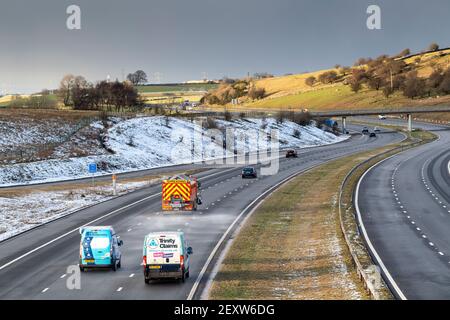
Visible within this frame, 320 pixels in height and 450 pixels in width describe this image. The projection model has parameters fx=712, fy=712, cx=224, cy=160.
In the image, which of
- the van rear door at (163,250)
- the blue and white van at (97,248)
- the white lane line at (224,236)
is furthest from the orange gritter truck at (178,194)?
the van rear door at (163,250)

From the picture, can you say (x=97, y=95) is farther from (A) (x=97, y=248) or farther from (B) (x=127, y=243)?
(A) (x=97, y=248)

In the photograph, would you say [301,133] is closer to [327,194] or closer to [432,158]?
[432,158]

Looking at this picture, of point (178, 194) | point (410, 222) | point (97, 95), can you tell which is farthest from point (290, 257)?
point (97, 95)

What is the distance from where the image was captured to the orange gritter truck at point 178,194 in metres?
48.9

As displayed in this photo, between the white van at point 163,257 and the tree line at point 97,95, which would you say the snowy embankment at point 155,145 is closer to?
the tree line at point 97,95

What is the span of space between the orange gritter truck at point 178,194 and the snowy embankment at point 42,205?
25.2 ft

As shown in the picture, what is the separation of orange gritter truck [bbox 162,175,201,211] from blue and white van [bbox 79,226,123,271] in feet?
63.1

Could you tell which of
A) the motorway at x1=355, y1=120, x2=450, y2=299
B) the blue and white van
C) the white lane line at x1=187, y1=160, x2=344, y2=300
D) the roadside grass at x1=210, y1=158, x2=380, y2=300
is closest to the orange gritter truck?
the white lane line at x1=187, y1=160, x2=344, y2=300

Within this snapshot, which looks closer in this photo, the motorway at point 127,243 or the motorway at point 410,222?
the motorway at point 127,243

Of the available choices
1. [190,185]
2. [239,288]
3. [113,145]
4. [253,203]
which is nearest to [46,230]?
[190,185]

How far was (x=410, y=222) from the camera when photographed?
1730 inches

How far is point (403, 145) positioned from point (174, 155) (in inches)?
1555

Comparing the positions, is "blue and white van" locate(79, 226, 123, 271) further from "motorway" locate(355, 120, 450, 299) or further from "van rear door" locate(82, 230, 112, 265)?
"motorway" locate(355, 120, 450, 299)

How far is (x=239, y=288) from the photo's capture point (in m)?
26.2
